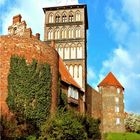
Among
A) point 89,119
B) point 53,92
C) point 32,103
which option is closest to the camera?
point 32,103

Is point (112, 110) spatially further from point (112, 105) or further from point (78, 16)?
point (78, 16)

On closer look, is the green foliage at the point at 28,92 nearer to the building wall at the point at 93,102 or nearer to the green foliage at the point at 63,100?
the green foliage at the point at 63,100

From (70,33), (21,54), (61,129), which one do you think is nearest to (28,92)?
(21,54)

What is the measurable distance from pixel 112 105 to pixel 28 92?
37978 mm

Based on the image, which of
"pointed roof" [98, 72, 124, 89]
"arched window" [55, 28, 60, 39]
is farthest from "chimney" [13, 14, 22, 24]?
"pointed roof" [98, 72, 124, 89]

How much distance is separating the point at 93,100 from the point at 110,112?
706 cm

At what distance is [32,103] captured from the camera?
95.5 ft

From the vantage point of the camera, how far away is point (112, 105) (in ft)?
215

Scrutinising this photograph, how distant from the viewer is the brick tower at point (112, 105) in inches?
2532

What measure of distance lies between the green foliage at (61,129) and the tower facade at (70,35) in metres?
24.1

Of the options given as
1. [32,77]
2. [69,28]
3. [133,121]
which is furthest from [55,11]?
[32,77]

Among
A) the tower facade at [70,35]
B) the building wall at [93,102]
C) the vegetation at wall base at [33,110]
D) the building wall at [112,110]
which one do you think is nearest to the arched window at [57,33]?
A: the tower facade at [70,35]

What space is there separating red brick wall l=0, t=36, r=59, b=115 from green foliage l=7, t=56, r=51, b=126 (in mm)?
361

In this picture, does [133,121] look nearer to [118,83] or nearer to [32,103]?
A: [118,83]
